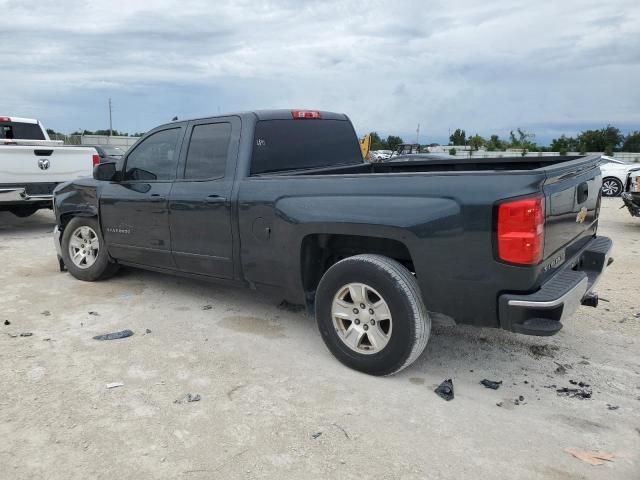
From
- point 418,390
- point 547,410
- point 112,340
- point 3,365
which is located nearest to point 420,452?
point 418,390

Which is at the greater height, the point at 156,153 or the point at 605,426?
the point at 156,153

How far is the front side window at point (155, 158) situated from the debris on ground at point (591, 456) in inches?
155

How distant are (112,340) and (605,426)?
3620 mm

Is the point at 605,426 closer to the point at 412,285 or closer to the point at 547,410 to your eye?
the point at 547,410

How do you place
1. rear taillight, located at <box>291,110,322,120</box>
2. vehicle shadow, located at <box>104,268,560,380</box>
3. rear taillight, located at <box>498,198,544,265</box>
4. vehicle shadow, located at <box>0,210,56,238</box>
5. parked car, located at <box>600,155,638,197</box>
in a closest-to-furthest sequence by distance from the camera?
rear taillight, located at <box>498,198,544,265</box> → vehicle shadow, located at <box>104,268,560,380</box> → rear taillight, located at <box>291,110,322,120</box> → vehicle shadow, located at <box>0,210,56,238</box> → parked car, located at <box>600,155,638,197</box>

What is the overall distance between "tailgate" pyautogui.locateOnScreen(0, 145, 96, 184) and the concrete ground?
441cm

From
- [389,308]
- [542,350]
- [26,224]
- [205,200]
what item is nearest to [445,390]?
[389,308]

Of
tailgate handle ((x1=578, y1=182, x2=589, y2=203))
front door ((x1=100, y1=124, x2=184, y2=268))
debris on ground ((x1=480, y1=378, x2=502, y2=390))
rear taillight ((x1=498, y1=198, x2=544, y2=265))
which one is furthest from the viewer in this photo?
front door ((x1=100, y1=124, x2=184, y2=268))

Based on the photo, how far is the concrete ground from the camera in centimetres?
274

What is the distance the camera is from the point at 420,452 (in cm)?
283

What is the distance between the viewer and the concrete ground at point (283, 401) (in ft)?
9.00

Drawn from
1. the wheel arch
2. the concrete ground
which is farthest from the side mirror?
the wheel arch

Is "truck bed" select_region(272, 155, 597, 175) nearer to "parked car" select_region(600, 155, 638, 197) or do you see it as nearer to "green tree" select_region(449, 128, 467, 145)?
"parked car" select_region(600, 155, 638, 197)

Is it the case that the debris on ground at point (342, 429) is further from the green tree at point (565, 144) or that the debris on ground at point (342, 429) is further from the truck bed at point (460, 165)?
the green tree at point (565, 144)
